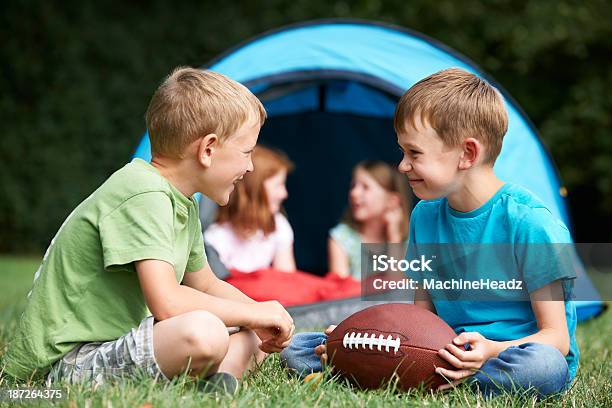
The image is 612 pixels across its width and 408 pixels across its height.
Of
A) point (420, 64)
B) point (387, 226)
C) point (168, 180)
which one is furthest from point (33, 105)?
point (168, 180)

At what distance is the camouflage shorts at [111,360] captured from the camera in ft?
5.64

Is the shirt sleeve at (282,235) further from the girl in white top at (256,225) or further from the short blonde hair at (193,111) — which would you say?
the short blonde hair at (193,111)

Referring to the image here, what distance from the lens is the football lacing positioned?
1.86 metres

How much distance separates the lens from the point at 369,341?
187cm

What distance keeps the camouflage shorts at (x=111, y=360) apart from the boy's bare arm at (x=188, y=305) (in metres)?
0.06

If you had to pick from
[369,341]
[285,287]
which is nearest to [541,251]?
[369,341]

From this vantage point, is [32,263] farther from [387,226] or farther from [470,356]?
[470,356]

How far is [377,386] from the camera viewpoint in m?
1.87

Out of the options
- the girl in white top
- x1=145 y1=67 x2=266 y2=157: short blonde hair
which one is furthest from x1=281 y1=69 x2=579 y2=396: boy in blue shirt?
the girl in white top

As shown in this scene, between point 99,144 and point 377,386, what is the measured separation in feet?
22.0

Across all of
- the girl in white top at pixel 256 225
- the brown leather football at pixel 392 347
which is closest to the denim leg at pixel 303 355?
the brown leather football at pixel 392 347

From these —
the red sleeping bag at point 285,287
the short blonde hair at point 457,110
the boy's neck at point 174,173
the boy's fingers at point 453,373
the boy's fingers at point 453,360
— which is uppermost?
the short blonde hair at point 457,110

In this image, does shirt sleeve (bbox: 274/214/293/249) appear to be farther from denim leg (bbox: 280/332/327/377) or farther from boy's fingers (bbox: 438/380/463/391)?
boy's fingers (bbox: 438/380/463/391)

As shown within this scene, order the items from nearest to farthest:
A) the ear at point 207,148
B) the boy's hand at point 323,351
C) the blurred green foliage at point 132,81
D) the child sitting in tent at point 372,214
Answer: the ear at point 207,148
the boy's hand at point 323,351
the child sitting in tent at point 372,214
the blurred green foliage at point 132,81
